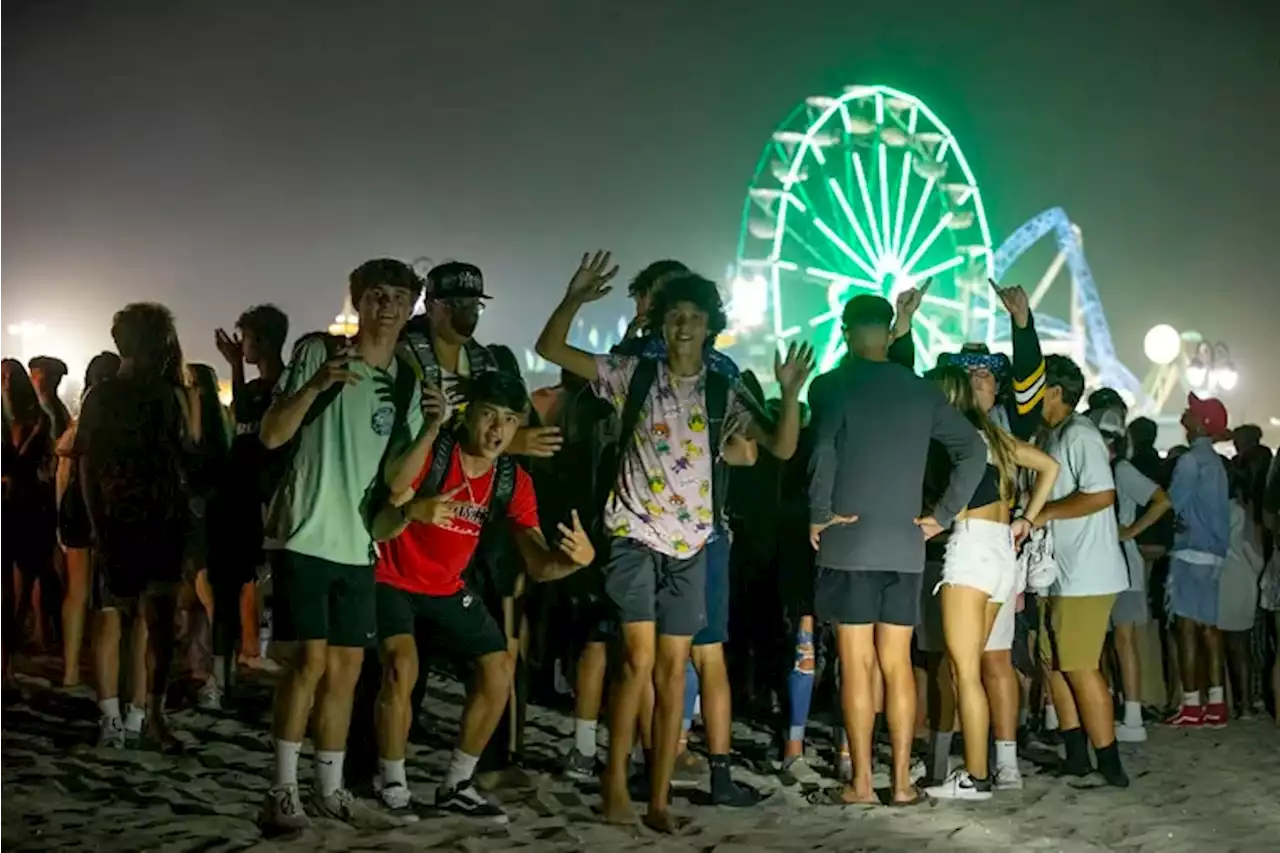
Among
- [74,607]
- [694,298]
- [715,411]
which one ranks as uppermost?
[694,298]

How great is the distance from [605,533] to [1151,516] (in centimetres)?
326

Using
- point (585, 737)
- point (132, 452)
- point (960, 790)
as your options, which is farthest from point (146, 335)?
point (960, 790)

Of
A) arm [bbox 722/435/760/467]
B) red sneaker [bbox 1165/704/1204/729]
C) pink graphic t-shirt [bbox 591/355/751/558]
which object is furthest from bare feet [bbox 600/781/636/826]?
red sneaker [bbox 1165/704/1204/729]

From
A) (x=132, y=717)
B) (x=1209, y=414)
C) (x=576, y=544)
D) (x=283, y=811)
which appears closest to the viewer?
(x=283, y=811)

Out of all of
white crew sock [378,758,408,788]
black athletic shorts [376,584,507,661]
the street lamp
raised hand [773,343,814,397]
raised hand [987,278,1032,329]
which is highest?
the street lamp

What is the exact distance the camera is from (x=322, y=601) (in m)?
3.91

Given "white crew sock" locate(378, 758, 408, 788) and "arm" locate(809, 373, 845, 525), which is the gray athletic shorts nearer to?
"arm" locate(809, 373, 845, 525)

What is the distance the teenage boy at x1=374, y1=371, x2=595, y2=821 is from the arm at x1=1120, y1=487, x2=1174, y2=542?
3288mm

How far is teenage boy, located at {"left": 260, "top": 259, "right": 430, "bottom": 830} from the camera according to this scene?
388 cm

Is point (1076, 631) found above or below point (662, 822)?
above

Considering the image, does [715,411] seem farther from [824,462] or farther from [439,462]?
[439,462]

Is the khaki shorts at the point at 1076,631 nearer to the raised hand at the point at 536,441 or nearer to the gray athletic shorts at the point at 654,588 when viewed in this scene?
the gray athletic shorts at the point at 654,588

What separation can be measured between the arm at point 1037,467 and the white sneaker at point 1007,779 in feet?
3.34

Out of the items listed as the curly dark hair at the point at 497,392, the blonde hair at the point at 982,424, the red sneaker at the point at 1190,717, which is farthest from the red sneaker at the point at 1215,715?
the curly dark hair at the point at 497,392
